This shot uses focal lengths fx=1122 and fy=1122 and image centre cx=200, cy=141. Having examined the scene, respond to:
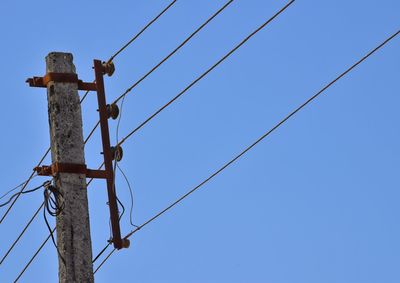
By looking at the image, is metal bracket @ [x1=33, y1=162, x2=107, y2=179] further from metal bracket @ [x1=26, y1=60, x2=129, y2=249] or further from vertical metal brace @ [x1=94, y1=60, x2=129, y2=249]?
vertical metal brace @ [x1=94, y1=60, x2=129, y2=249]


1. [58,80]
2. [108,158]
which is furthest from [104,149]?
[58,80]

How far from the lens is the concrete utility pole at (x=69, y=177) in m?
12.0

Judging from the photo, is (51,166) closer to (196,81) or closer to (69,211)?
(69,211)

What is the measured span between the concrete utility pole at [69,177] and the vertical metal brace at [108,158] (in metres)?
0.52

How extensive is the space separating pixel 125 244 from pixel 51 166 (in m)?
1.29

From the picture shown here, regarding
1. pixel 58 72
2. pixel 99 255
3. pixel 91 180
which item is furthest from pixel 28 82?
pixel 99 255

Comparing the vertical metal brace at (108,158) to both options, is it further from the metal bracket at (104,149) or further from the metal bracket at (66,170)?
the metal bracket at (66,170)

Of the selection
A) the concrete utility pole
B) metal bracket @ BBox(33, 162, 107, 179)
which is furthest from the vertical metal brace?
the concrete utility pole

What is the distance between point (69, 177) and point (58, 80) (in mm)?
1114

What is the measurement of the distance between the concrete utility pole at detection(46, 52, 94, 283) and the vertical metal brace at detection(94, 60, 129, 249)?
0.52m

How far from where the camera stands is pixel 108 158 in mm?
13008

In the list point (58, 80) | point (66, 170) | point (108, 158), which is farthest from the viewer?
point (108, 158)

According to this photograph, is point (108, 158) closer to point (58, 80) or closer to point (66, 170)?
point (66, 170)

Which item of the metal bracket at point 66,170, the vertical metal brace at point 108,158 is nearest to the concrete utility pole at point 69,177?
the metal bracket at point 66,170
